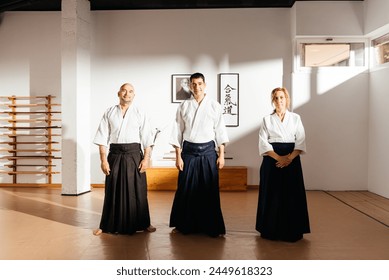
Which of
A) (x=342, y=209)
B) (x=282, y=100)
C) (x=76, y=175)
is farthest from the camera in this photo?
(x=76, y=175)

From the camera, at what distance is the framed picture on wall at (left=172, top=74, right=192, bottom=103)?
25.2ft

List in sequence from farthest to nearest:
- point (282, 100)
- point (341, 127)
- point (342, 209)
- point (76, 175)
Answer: point (341, 127)
point (76, 175)
point (342, 209)
point (282, 100)

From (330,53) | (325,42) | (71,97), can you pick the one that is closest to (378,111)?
(330,53)

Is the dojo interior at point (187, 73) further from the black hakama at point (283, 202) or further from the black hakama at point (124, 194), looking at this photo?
the black hakama at point (283, 202)

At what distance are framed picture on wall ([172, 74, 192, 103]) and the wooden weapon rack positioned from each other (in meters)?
2.00

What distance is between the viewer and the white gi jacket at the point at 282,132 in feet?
13.4

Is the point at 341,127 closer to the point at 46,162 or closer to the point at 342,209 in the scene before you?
the point at 342,209

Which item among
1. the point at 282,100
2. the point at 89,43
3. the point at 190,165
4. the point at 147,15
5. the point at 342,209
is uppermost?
the point at 147,15

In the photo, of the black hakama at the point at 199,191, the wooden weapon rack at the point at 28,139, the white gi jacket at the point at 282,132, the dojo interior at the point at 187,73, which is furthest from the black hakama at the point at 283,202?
the wooden weapon rack at the point at 28,139

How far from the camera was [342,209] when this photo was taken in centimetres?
570

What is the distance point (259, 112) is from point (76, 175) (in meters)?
3.18

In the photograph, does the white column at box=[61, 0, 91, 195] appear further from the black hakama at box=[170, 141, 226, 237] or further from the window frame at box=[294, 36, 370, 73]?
the window frame at box=[294, 36, 370, 73]

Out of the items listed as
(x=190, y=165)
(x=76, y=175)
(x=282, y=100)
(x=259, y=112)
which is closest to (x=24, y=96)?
(x=76, y=175)

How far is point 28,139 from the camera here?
7758mm
